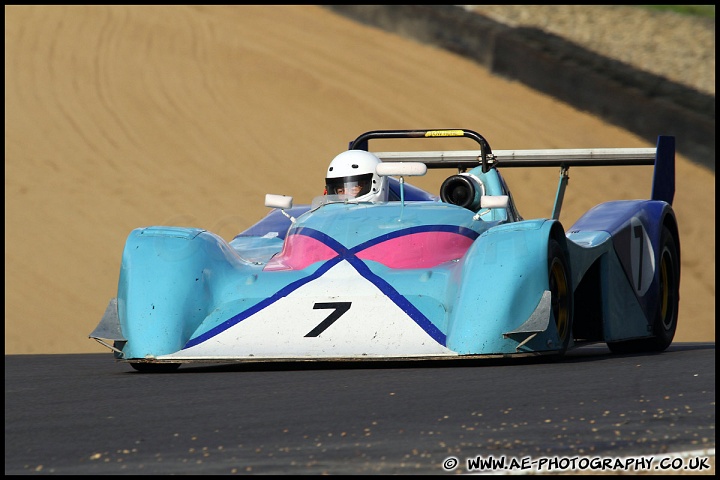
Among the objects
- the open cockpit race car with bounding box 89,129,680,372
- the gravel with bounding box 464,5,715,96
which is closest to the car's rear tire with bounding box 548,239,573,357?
the open cockpit race car with bounding box 89,129,680,372

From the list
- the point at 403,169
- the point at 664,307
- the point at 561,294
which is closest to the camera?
the point at 561,294

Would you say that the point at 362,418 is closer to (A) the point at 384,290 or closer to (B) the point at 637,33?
(A) the point at 384,290

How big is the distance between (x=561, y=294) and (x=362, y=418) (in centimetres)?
315

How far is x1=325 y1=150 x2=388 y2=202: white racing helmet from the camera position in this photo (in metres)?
10.1

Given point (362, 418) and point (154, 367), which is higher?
point (362, 418)

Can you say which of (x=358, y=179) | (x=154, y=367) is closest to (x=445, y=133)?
(x=358, y=179)

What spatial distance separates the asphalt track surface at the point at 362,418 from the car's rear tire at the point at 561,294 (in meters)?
0.29

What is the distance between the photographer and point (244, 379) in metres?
7.81

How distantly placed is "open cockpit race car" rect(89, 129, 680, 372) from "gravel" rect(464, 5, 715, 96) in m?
19.7

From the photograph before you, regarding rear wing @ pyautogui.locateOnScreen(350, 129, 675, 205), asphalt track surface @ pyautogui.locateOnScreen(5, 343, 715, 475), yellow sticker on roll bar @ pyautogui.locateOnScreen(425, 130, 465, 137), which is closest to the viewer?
asphalt track surface @ pyautogui.locateOnScreen(5, 343, 715, 475)

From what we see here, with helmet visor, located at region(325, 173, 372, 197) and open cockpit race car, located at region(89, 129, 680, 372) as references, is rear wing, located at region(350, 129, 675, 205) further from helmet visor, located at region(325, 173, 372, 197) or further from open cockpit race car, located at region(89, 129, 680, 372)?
open cockpit race car, located at region(89, 129, 680, 372)

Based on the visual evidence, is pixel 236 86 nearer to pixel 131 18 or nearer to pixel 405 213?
pixel 131 18

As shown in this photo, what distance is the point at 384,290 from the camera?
832 cm

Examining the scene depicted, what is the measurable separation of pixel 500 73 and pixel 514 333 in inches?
871
